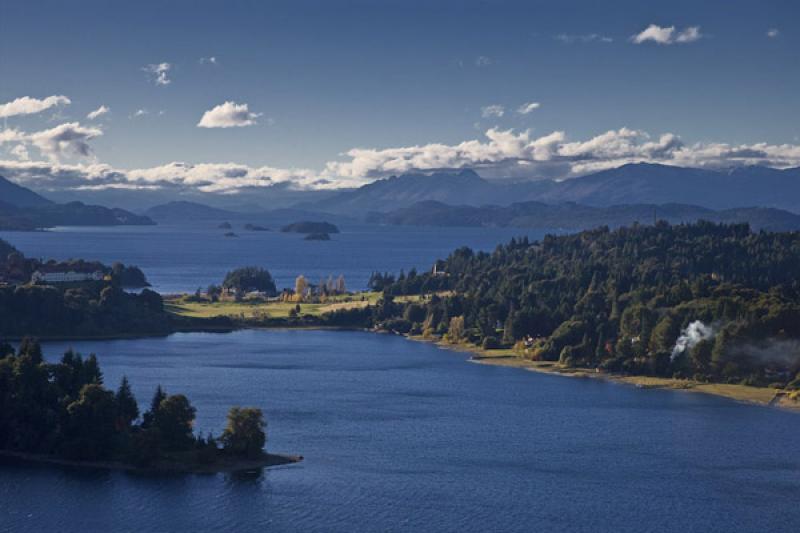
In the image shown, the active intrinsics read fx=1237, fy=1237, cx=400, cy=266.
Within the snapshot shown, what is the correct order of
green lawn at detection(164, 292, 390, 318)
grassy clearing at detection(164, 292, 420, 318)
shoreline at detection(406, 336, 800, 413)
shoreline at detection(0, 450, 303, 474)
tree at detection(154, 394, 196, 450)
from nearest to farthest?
1. shoreline at detection(0, 450, 303, 474)
2. tree at detection(154, 394, 196, 450)
3. shoreline at detection(406, 336, 800, 413)
4. grassy clearing at detection(164, 292, 420, 318)
5. green lawn at detection(164, 292, 390, 318)

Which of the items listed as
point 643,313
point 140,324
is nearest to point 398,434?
point 643,313

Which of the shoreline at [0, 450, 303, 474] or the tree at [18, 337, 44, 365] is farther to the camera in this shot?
the tree at [18, 337, 44, 365]

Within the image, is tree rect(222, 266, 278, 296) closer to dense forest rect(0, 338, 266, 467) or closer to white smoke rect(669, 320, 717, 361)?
white smoke rect(669, 320, 717, 361)

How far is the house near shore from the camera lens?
157375 millimetres

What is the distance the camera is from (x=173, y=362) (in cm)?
11650

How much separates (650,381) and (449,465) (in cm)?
4102

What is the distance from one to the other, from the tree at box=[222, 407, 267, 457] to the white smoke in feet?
174

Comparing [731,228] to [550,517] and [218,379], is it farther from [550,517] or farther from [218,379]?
[550,517]

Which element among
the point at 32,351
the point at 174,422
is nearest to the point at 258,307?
the point at 32,351

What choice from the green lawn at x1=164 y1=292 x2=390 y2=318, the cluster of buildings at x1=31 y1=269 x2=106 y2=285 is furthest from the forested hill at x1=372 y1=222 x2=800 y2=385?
the cluster of buildings at x1=31 y1=269 x2=106 y2=285

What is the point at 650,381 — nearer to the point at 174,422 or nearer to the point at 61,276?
the point at 174,422

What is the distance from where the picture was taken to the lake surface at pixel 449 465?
63.2 metres

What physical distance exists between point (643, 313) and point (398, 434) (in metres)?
47.8

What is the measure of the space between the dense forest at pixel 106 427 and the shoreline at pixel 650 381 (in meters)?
44.7
